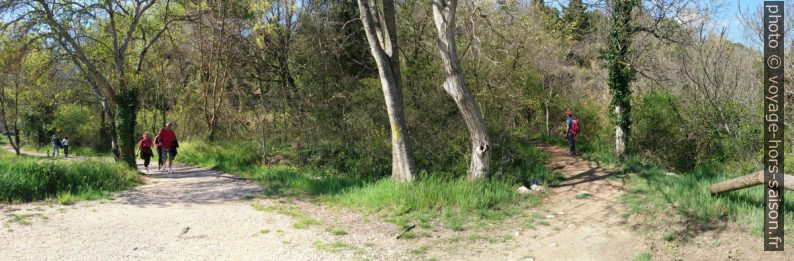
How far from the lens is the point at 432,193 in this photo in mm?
8484

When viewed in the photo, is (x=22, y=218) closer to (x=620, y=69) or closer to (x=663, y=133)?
(x=620, y=69)

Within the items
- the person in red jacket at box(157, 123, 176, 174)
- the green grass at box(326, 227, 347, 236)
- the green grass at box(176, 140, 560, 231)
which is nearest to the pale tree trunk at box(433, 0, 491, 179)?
the green grass at box(176, 140, 560, 231)

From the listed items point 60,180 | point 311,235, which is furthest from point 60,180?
point 311,235

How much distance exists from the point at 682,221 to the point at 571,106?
1405cm

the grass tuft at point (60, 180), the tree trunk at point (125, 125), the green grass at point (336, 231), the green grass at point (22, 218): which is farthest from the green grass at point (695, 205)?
the tree trunk at point (125, 125)

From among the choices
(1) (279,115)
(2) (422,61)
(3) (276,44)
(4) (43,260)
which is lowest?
(4) (43,260)

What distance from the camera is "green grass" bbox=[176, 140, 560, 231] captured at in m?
8.02

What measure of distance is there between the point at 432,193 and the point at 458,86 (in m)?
2.22

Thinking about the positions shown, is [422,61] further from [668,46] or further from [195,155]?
[195,155]

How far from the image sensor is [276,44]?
1800cm

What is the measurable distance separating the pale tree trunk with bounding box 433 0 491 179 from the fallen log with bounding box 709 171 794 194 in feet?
12.4

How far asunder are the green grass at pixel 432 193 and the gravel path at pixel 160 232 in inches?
34.3

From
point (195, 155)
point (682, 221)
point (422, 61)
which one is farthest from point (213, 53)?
point (682, 221)

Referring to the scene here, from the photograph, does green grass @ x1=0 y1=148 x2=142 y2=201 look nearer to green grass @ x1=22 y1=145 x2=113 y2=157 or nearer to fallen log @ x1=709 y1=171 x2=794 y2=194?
fallen log @ x1=709 y1=171 x2=794 y2=194
